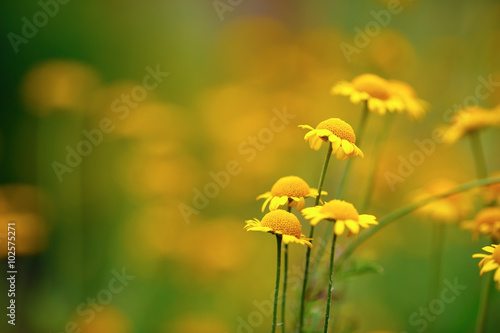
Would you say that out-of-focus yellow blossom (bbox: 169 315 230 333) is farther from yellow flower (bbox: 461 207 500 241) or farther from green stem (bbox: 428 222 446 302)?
yellow flower (bbox: 461 207 500 241)

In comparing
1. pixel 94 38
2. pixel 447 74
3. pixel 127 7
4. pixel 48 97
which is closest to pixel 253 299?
pixel 48 97

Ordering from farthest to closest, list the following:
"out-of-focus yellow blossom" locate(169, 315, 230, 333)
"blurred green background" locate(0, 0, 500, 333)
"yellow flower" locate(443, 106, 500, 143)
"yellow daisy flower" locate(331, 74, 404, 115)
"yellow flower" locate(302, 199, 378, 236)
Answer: "blurred green background" locate(0, 0, 500, 333) → "out-of-focus yellow blossom" locate(169, 315, 230, 333) → "yellow flower" locate(443, 106, 500, 143) → "yellow daisy flower" locate(331, 74, 404, 115) → "yellow flower" locate(302, 199, 378, 236)

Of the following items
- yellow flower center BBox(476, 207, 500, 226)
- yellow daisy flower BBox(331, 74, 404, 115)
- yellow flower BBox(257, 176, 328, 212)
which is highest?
yellow daisy flower BBox(331, 74, 404, 115)

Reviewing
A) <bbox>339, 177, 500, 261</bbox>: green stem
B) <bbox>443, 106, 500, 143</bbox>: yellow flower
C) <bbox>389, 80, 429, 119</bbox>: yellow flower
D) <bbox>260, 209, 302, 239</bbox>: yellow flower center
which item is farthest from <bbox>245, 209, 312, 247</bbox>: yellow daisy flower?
<bbox>443, 106, 500, 143</bbox>: yellow flower

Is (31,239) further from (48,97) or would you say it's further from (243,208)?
(243,208)

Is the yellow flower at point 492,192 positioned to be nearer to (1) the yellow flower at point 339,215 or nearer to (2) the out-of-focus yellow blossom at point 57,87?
(1) the yellow flower at point 339,215

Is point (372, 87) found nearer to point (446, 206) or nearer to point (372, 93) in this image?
point (372, 93)

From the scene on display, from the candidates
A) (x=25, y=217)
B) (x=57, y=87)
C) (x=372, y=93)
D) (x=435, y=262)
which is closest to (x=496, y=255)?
(x=372, y=93)
